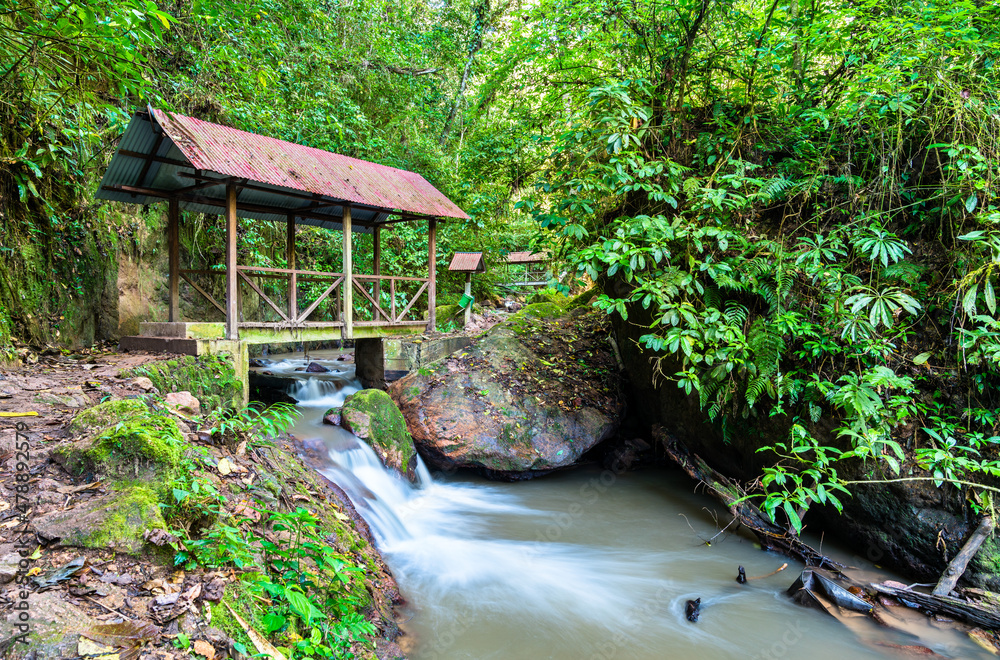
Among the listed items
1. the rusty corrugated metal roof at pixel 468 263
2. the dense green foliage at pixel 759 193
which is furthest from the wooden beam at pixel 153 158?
the rusty corrugated metal roof at pixel 468 263

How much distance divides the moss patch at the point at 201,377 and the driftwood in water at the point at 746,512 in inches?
218

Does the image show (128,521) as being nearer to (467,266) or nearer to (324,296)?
(324,296)

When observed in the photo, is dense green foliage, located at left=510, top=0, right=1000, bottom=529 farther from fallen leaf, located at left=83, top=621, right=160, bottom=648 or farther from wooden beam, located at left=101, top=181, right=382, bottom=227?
wooden beam, located at left=101, top=181, right=382, bottom=227

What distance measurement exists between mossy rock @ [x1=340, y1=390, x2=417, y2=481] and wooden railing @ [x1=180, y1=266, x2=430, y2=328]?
1.50 m

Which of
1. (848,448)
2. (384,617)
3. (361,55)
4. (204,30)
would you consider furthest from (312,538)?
(361,55)

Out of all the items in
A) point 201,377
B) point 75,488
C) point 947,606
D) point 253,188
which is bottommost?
point 947,606

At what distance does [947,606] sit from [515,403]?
516 cm

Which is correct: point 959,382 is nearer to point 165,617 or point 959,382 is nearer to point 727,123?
point 727,123

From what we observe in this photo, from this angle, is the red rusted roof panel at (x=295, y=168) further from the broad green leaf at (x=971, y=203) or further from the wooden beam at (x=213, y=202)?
the broad green leaf at (x=971, y=203)

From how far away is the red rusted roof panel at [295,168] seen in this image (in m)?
5.95

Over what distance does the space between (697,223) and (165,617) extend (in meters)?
5.92

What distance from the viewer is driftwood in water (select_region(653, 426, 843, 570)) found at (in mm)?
5277

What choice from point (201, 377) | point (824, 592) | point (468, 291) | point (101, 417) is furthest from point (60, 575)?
point (468, 291)

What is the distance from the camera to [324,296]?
7629 mm
